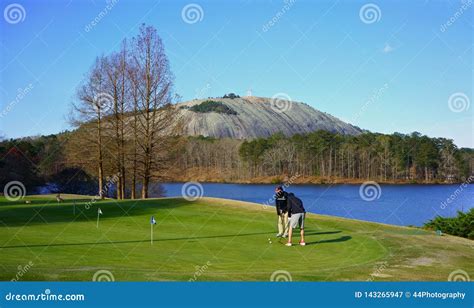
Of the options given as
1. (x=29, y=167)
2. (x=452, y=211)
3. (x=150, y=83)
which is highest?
(x=150, y=83)

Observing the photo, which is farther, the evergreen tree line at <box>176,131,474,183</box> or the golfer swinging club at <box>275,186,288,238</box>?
the evergreen tree line at <box>176,131,474,183</box>

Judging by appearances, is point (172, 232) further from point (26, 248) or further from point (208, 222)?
point (26, 248)

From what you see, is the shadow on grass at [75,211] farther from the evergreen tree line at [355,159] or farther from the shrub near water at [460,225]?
the evergreen tree line at [355,159]

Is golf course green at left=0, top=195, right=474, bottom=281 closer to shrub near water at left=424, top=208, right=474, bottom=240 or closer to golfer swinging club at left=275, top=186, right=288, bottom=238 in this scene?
golfer swinging club at left=275, top=186, right=288, bottom=238

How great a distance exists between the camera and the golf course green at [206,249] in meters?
14.1

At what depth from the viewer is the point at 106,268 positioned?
14133 millimetres

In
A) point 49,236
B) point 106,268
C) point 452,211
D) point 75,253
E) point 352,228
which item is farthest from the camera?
point 452,211

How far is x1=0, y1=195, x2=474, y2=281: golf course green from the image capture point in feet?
46.3

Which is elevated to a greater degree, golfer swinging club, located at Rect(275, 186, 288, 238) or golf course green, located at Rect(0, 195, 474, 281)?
golfer swinging club, located at Rect(275, 186, 288, 238)

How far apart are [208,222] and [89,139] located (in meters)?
25.0

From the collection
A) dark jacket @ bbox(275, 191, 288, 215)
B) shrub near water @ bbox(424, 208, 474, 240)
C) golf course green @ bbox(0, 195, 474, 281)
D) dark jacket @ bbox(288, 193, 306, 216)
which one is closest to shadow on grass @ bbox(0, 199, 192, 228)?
golf course green @ bbox(0, 195, 474, 281)

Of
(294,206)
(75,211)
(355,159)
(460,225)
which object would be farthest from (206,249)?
(355,159)

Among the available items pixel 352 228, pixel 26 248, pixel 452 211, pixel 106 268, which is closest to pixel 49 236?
pixel 26 248

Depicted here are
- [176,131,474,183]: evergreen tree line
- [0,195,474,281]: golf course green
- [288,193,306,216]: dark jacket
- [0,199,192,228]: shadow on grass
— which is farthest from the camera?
[176,131,474,183]: evergreen tree line
